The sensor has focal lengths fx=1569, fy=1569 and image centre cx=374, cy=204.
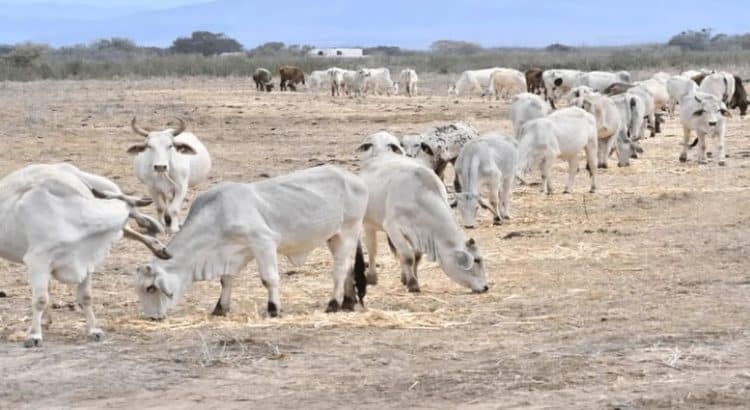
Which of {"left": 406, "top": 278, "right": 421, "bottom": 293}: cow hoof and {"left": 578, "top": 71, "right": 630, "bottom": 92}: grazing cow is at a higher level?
{"left": 406, "top": 278, "right": 421, "bottom": 293}: cow hoof

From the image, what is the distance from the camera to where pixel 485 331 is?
Result: 1171 centimetres

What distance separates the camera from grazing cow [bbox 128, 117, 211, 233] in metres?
16.5

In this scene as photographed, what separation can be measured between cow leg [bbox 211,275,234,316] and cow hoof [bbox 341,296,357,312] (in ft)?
3.24

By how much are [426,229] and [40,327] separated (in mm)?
4030

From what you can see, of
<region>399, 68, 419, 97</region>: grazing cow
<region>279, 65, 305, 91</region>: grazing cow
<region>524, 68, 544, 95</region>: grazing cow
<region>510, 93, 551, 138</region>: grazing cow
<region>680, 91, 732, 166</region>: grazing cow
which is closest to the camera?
<region>680, 91, 732, 166</region>: grazing cow

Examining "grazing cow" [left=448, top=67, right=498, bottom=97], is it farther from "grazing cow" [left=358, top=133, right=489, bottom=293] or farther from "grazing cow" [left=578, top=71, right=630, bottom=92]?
"grazing cow" [left=358, top=133, right=489, bottom=293]

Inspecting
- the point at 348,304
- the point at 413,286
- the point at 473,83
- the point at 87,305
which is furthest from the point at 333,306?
the point at 473,83

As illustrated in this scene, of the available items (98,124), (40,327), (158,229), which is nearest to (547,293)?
(158,229)

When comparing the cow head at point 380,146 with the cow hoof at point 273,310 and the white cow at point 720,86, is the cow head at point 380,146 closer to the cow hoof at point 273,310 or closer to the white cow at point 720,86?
the cow hoof at point 273,310

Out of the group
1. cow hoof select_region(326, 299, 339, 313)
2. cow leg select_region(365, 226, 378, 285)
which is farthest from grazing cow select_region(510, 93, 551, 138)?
cow hoof select_region(326, 299, 339, 313)

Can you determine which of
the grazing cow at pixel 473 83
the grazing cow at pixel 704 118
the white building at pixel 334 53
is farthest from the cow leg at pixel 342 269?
the white building at pixel 334 53

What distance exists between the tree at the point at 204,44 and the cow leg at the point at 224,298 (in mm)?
124221

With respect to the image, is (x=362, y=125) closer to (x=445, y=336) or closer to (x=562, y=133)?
(x=562, y=133)

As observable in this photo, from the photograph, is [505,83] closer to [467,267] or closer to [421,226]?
[421,226]
